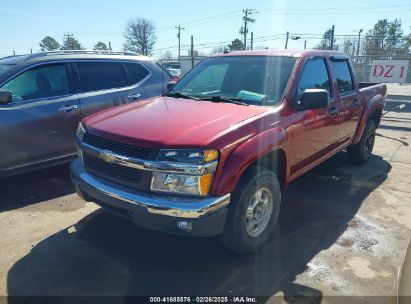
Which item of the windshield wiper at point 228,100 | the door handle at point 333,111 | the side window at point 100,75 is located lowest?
the door handle at point 333,111

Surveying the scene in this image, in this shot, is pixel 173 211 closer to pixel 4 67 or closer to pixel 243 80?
pixel 243 80

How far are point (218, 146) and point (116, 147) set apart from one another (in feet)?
2.95

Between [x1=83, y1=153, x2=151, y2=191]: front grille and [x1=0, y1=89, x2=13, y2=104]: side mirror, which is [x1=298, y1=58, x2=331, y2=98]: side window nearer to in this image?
[x1=83, y1=153, x2=151, y2=191]: front grille

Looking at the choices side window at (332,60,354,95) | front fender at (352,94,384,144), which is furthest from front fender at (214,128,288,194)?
front fender at (352,94,384,144)

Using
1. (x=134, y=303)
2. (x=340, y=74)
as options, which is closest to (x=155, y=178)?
(x=134, y=303)

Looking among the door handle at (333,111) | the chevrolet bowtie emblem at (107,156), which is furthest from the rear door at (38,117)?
the door handle at (333,111)

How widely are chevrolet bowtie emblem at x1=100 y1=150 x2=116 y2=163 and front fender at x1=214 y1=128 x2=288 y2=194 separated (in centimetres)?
93

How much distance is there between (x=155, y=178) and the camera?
9.32 ft

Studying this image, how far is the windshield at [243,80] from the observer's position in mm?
3811

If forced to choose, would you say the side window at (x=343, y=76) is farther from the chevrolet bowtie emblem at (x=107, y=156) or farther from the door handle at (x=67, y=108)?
the door handle at (x=67, y=108)

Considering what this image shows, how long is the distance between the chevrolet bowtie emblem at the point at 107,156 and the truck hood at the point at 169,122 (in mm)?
134

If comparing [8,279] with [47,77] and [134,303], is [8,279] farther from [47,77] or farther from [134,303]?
[47,77]

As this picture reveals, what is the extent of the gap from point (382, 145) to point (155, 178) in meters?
6.55

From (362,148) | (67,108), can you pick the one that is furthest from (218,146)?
(362,148)
